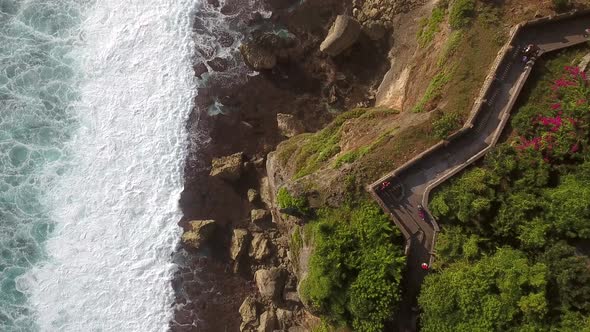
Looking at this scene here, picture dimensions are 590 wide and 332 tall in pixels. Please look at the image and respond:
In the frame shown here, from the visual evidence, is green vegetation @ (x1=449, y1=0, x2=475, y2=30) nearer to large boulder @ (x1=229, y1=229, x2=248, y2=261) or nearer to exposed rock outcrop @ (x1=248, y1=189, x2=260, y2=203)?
exposed rock outcrop @ (x1=248, y1=189, x2=260, y2=203)

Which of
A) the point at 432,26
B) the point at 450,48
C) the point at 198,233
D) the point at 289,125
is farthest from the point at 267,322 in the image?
the point at 432,26

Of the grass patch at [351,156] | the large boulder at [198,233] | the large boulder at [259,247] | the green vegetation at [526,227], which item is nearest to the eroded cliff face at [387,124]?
the grass patch at [351,156]

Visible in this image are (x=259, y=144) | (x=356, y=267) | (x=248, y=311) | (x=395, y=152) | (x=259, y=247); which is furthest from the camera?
(x=259, y=144)

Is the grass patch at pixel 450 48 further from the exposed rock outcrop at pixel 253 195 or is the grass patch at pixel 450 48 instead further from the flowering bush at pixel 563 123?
the exposed rock outcrop at pixel 253 195

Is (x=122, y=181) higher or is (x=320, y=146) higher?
(x=122, y=181)

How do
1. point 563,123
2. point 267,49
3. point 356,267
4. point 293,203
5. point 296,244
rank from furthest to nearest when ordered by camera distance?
point 267,49, point 296,244, point 293,203, point 356,267, point 563,123

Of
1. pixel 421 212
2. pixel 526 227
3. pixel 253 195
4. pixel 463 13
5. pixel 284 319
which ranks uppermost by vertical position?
pixel 463 13

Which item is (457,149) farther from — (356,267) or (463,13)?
(356,267)
